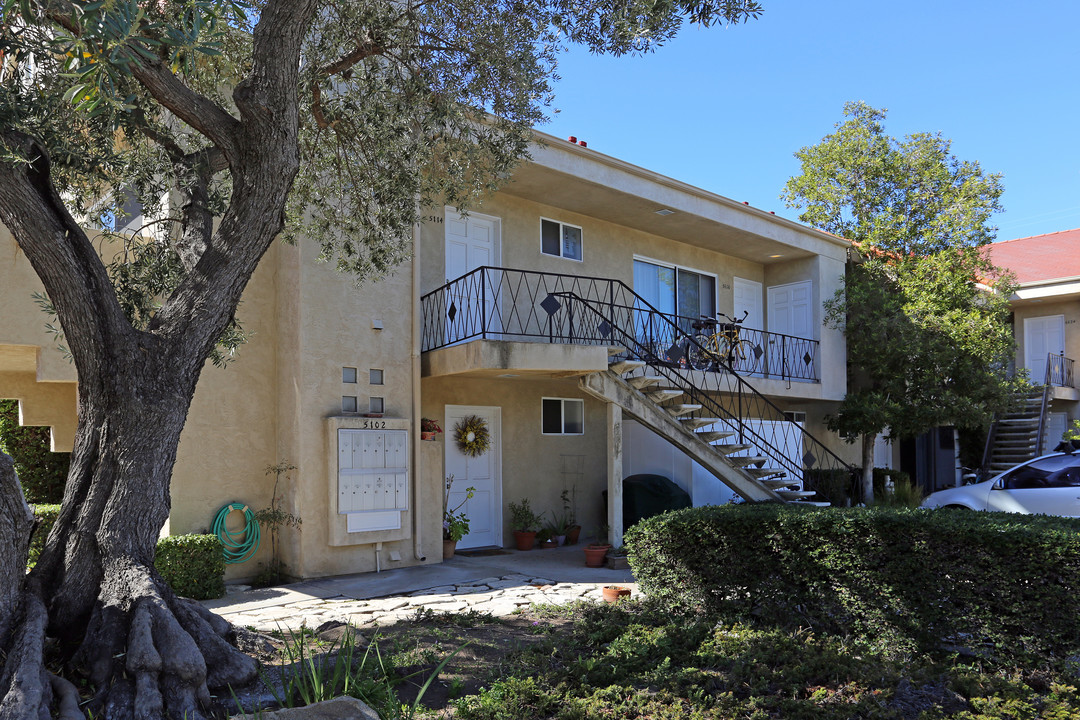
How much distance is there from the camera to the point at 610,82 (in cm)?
928

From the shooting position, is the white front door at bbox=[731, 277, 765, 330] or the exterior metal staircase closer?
the white front door at bbox=[731, 277, 765, 330]

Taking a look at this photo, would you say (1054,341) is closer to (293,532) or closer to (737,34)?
(737,34)

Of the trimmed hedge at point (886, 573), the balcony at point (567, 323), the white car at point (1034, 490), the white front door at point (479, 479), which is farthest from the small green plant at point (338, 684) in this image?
the white car at point (1034, 490)

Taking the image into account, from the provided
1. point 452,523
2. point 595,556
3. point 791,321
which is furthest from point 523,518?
point 791,321

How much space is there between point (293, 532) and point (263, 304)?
2.72m

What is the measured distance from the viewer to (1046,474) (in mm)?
10477

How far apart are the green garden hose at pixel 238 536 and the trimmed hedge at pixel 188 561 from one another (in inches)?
20.6

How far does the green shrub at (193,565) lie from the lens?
25.3 ft

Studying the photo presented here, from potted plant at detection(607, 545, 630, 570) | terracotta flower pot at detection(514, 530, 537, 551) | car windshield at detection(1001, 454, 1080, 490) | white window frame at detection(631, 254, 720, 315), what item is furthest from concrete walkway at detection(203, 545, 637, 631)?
white window frame at detection(631, 254, 720, 315)

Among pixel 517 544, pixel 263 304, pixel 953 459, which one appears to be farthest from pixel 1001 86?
pixel 263 304

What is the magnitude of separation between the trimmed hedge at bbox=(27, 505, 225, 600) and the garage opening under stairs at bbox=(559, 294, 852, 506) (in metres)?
4.83

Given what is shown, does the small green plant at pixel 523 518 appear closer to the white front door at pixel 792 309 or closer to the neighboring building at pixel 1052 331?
the white front door at pixel 792 309

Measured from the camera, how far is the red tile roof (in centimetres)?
1969

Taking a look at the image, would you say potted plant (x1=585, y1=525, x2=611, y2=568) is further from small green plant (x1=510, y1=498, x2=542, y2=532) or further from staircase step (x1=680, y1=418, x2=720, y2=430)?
staircase step (x1=680, y1=418, x2=720, y2=430)
